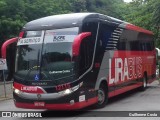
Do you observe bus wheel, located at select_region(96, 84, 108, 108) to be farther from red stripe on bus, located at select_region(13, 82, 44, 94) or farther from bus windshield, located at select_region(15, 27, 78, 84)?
red stripe on bus, located at select_region(13, 82, 44, 94)

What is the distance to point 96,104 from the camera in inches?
541

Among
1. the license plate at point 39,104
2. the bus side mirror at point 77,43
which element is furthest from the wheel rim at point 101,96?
the license plate at point 39,104

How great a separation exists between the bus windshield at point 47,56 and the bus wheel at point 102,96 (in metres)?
2.19

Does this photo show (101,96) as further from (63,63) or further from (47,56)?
(47,56)

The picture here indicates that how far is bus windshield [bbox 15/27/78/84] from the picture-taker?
39.6ft

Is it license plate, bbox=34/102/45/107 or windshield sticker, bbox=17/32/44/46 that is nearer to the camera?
license plate, bbox=34/102/45/107

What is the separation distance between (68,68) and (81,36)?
1061 millimetres

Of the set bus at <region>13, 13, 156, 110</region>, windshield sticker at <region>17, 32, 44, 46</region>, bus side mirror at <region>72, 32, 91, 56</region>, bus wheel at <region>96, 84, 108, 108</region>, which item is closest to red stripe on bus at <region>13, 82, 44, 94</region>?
bus at <region>13, 13, 156, 110</region>

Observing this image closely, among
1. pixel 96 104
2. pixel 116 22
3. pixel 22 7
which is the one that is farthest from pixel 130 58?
pixel 22 7

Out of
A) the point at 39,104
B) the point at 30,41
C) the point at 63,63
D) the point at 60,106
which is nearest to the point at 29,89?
the point at 39,104

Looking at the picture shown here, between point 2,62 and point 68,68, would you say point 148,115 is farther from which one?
point 2,62

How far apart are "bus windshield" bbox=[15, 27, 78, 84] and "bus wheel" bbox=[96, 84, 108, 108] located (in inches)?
86.4

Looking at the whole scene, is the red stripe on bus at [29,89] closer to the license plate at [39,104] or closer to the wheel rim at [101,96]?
the license plate at [39,104]

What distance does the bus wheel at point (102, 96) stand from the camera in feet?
45.6
